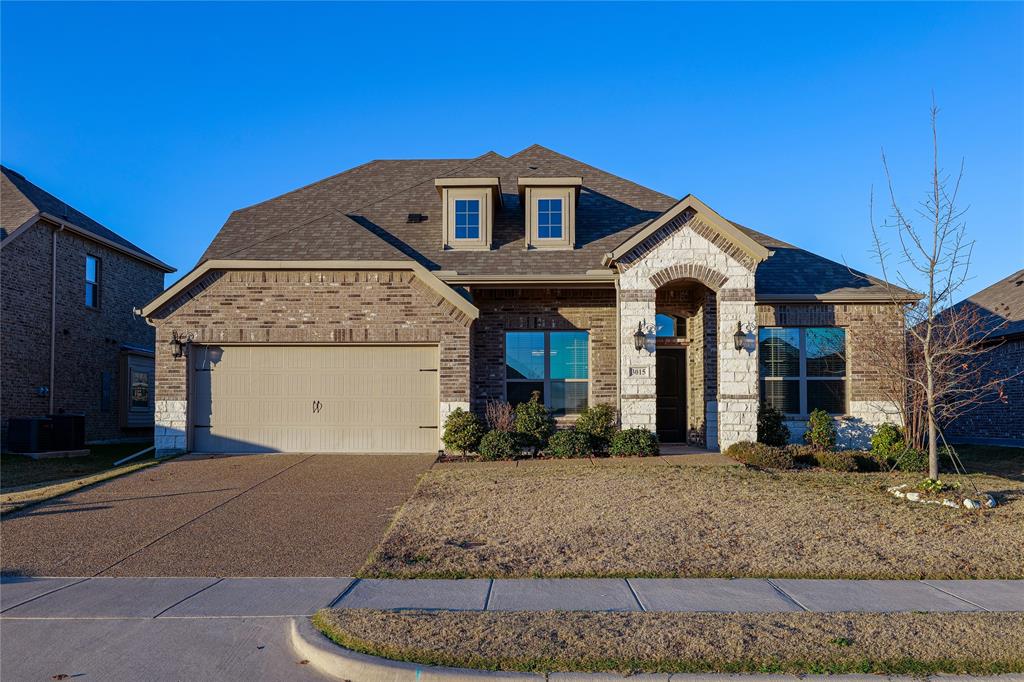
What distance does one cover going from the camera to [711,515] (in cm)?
969

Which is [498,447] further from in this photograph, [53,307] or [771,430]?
[53,307]

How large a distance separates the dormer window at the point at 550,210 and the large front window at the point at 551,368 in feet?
7.41

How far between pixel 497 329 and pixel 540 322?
0.97 m

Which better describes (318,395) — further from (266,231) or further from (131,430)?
(131,430)

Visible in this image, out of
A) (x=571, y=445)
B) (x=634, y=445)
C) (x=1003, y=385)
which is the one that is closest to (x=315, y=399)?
(x=571, y=445)

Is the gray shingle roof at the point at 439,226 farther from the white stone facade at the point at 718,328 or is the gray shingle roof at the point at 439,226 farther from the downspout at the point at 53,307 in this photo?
the downspout at the point at 53,307

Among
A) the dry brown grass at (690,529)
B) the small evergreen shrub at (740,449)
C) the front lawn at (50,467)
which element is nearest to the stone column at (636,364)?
the small evergreen shrub at (740,449)

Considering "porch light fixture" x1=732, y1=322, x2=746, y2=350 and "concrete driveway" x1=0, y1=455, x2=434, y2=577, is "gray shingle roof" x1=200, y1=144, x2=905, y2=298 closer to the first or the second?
"porch light fixture" x1=732, y1=322, x2=746, y2=350

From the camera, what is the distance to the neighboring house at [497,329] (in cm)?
1520

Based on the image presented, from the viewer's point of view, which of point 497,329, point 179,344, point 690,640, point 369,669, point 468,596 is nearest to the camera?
point 369,669

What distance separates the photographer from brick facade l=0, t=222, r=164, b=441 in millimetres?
17641

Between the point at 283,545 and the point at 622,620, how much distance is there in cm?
440

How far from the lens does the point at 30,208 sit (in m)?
18.3

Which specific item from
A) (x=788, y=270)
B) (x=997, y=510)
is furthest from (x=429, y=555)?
(x=788, y=270)
